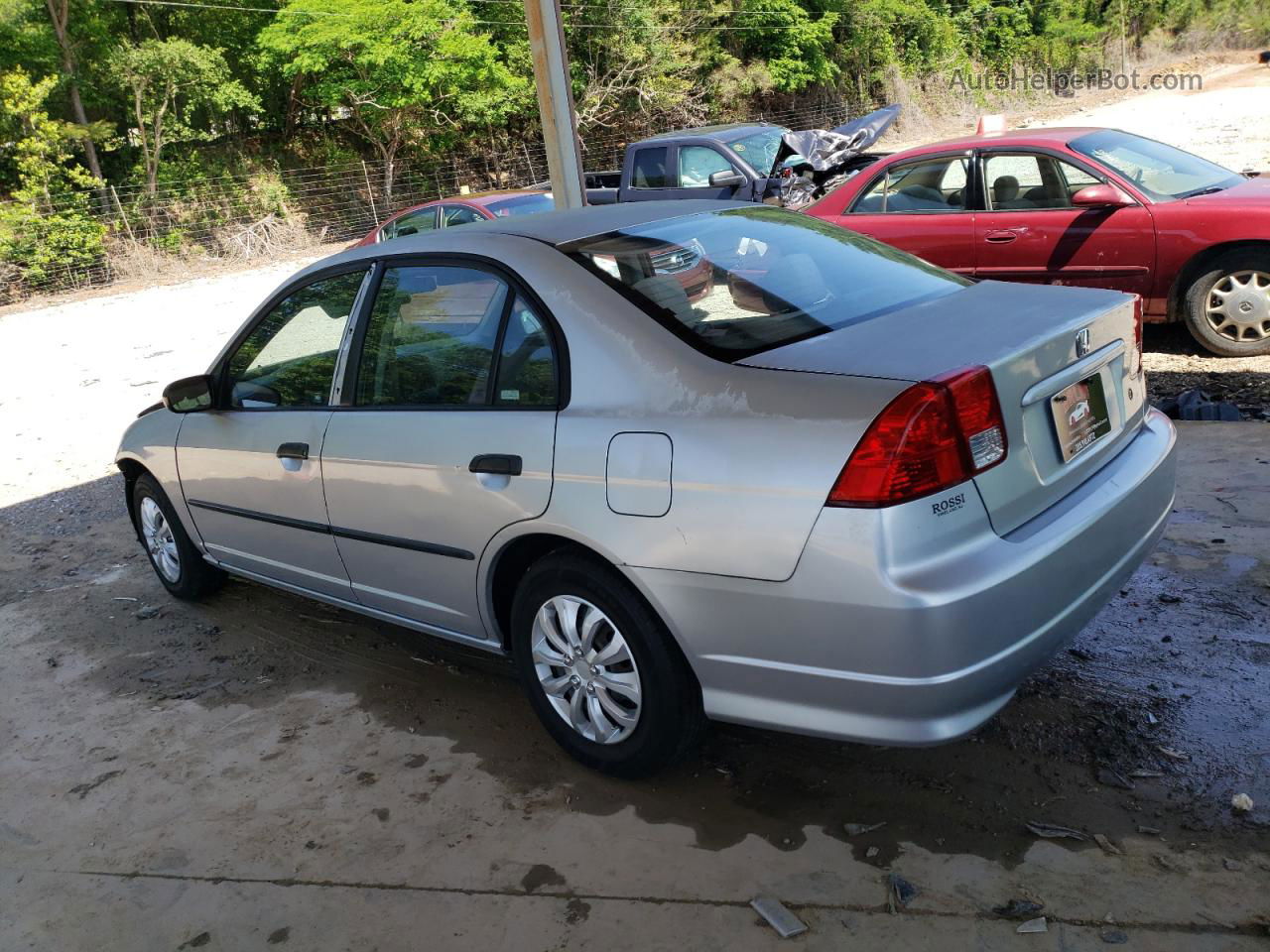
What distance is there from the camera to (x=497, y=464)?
331cm

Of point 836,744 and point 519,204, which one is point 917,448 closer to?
point 836,744

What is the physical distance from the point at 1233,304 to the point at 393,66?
24.5m

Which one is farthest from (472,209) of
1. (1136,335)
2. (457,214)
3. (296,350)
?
(1136,335)

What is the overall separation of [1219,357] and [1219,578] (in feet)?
A: 12.2

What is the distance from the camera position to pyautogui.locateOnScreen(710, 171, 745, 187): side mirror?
12.7 metres

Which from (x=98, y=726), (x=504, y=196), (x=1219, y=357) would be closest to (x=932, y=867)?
(x=98, y=726)

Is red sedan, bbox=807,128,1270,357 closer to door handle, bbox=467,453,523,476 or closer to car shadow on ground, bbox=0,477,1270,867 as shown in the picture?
car shadow on ground, bbox=0,477,1270,867

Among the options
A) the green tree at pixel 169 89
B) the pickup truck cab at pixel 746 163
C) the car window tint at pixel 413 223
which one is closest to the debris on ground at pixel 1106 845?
the pickup truck cab at pixel 746 163

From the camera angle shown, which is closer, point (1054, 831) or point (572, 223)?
point (1054, 831)

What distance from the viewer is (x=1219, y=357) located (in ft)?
24.0

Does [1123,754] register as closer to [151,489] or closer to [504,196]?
[151,489]

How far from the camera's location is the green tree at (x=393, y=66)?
27.4 m

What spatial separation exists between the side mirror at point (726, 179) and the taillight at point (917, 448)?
10.5m

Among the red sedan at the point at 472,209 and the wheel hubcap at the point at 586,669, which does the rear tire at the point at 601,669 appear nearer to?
the wheel hubcap at the point at 586,669
